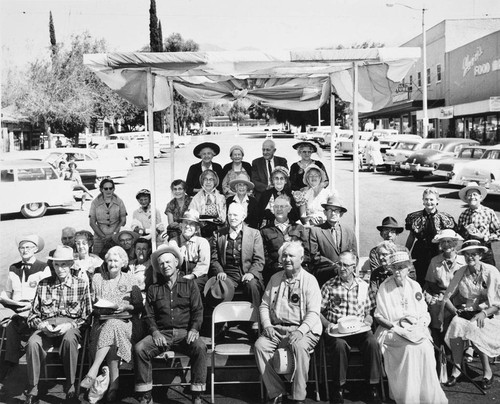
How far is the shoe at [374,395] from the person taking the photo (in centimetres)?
550

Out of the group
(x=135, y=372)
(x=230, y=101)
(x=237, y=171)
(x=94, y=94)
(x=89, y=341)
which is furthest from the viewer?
(x=94, y=94)

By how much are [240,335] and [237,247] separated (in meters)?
1.00

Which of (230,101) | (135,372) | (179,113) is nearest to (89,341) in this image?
(135,372)

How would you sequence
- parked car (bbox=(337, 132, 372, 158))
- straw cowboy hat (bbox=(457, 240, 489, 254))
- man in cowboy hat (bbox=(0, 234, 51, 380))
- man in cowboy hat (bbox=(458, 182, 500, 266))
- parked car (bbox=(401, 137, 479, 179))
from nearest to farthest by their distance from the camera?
straw cowboy hat (bbox=(457, 240, 489, 254))
man in cowboy hat (bbox=(0, 234, 51, 380))
man in cowboy hat (bbox=(458, 182, 500, 266))
parked car (bbox=(401, 137, 479, 179))
parked car (bbox=(337, 132, 372, 158))

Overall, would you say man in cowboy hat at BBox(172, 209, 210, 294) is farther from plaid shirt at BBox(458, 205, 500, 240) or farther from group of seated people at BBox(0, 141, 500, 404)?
plaid shirt at BBox(458, 205, 500, 240)

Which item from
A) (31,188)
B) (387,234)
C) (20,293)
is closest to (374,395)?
(387,234)

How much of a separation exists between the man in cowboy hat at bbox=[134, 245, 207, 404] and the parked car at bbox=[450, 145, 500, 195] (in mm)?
13894

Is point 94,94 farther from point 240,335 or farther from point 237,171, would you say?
point 240,335

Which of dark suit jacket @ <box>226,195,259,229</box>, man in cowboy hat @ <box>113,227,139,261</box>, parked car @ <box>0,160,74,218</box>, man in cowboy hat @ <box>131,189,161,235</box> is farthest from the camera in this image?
parked car @ <box>0,160,74,218</box>

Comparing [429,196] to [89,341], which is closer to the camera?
[89,341]

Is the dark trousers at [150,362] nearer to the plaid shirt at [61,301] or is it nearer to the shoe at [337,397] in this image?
the plaid shirt at [61,301]

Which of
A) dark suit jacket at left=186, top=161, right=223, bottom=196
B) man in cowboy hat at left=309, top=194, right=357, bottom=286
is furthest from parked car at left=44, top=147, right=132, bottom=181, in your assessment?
man in cowboy hat at left=309, top=194, right=357, bottom=286

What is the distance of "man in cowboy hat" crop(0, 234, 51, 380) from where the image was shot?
20.0 feet

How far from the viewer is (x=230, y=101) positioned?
11023 mm
